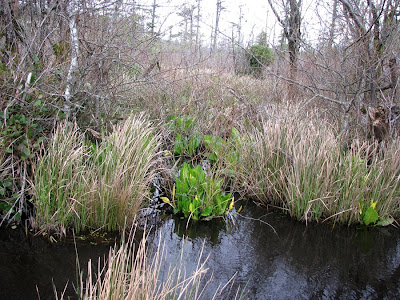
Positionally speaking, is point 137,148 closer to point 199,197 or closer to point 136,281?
point 199,197

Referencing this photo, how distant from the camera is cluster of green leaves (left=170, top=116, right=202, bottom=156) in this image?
211 inches

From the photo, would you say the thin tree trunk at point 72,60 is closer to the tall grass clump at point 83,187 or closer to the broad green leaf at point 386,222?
the tall grass clump at point 83,187

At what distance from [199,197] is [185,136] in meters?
1.91

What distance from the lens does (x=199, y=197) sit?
3.92m

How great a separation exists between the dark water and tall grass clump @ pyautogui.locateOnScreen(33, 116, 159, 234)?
266 mm

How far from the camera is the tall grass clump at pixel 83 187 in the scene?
327cm

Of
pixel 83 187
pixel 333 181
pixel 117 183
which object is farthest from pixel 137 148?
pixel 333 181

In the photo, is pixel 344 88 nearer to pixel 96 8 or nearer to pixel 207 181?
pixel 207 181

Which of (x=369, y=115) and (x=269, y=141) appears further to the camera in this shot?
(x=369, y=115)

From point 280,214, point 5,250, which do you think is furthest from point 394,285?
point 5,250

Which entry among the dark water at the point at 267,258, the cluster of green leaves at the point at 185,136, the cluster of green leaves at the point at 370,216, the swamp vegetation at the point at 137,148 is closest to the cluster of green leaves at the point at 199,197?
the swamp vegetation at the point at 137,148

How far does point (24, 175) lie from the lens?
134 inches

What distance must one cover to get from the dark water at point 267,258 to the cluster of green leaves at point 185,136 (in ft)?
5.44

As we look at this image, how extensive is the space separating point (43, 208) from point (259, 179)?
2.58 m
